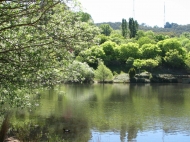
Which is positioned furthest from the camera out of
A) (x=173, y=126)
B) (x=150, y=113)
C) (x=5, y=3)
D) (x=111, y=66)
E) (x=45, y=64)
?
(x=111, y=66)

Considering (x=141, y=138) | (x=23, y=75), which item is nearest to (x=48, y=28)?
(x=23, y=75)

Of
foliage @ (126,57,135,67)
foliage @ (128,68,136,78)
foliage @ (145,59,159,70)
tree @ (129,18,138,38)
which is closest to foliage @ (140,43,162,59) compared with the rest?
foliage @ (126,57,135,67)

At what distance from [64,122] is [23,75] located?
810 inches

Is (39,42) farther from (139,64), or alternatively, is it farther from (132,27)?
(132,27)

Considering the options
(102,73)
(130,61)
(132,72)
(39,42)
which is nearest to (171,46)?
(130,61)

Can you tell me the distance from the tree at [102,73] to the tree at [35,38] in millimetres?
73969

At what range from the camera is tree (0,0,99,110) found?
262 inches

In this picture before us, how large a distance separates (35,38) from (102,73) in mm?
75577

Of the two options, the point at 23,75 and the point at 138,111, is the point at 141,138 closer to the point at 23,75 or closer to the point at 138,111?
the point at 138,111

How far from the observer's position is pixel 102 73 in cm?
8281

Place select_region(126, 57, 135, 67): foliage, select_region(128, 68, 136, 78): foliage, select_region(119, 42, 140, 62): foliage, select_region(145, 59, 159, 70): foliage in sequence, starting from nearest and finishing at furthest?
select_region(128, 68, 136, 78): foliage < select_region(145, 59, 159, 70): foliage < select_region(126, 57, 135, 67): foliage < select_region(119, 42, 140, 62): foliage

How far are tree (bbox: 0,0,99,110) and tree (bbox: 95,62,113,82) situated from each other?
7397 cm

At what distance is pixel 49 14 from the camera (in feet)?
22.5

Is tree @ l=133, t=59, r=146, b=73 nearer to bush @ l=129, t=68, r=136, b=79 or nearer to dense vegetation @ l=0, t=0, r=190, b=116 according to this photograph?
bush @ l=129, t=68, r=136, b=79
